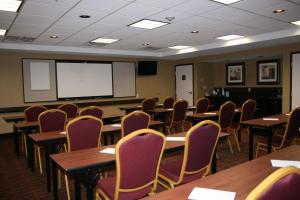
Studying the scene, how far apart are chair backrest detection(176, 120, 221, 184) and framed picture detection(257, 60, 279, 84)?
7.48 meters

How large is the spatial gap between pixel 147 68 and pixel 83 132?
7.03 meters

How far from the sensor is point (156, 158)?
2.12 meters

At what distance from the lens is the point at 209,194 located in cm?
145

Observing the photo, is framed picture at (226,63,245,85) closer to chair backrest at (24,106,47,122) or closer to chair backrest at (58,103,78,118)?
chair backrest at (58,103,78,118)

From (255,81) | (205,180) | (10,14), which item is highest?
(10,14)

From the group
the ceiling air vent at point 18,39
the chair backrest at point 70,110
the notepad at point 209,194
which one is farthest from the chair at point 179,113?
the notepad at point 209,194

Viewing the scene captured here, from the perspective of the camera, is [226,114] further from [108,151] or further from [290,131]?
[108,151]

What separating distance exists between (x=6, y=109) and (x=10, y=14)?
4109 millimetres

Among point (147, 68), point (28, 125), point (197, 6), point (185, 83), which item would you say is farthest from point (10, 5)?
point (185, 83)

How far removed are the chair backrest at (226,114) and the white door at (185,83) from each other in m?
5.13

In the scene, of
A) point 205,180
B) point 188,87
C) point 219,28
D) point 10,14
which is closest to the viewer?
point 205,180

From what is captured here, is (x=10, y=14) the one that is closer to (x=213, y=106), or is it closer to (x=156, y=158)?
(x=156, y=158)

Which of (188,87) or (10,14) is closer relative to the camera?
(10,14)

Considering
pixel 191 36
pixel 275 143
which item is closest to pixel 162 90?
pixel 191 36
